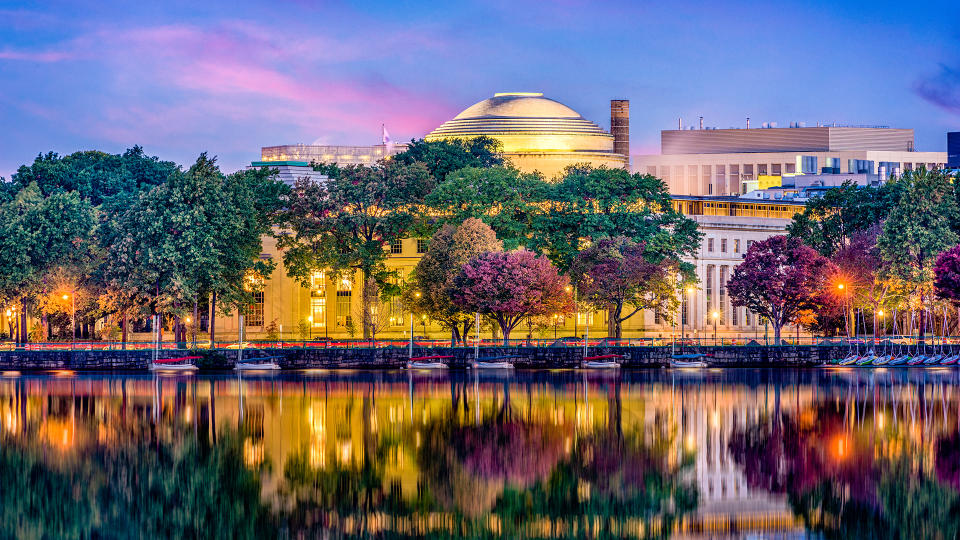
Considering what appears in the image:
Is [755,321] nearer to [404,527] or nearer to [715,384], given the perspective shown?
[715,384]

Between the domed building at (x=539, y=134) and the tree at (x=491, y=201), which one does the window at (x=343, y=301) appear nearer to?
the tree at (x=491, y=201)

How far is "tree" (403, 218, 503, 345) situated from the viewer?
9631 centimetres

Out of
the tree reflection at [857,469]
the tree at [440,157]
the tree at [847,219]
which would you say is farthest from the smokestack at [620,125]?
the tree reflection at [857,469]

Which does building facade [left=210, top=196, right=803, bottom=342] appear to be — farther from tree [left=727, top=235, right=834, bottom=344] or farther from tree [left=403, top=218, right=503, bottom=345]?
tree [left=403, top=218, right=503, bottom=345]

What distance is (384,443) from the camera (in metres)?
57.0

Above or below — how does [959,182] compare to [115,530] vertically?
above

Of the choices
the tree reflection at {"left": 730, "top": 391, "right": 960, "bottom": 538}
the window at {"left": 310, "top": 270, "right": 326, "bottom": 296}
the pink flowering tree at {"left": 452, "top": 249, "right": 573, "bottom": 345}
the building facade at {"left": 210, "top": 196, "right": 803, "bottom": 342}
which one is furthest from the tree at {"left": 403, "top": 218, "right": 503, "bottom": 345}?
the tree reflection at {"left": 730, "top": 391, "right": 960, "bottom": 538}

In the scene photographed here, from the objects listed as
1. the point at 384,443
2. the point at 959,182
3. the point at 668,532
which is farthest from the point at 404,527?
the point at 959,182

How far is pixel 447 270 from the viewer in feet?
320

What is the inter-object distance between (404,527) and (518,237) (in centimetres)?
6584

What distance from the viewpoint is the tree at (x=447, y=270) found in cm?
9631

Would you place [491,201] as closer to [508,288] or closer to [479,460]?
[508,288]

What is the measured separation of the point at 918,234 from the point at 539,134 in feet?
167

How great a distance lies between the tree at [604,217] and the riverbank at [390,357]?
9.94 m
